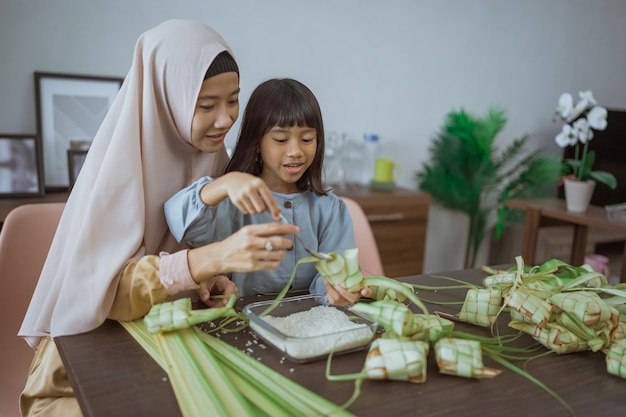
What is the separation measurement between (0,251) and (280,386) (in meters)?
0.91

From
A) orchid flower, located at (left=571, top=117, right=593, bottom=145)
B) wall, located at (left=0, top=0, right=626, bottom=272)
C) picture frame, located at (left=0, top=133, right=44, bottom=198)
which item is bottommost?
picture frame, located at (left=0, top=133, right=44, bottom=198)

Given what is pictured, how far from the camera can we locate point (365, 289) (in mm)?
1291

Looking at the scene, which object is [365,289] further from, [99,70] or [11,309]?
[99,70]

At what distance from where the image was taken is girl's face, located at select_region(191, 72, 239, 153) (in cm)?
139

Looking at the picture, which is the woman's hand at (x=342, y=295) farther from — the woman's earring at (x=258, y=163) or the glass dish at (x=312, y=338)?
the woman's earring at (x=258, y=163)

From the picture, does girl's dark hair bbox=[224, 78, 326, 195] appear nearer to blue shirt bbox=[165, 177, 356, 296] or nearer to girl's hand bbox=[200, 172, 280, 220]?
blue shirt bbox=[165, 177, 356, 296]

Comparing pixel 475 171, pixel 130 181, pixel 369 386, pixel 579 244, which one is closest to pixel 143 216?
pixel 130 181

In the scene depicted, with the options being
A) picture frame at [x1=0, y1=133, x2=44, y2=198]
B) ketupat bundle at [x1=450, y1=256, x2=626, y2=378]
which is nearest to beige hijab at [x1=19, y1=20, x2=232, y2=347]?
ketupat bundle at [x1=450, y1=256, x2=626, y2=378]

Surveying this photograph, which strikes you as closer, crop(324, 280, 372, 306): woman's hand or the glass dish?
the glass dish

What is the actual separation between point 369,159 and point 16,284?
8.67 ft

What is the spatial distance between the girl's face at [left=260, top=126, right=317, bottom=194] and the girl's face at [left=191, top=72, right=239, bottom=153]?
0.41ft

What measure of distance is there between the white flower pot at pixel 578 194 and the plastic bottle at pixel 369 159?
118 centimetres

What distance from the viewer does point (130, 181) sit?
1.31 metres

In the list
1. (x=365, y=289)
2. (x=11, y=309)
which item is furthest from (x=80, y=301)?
(x=365, y=289)
